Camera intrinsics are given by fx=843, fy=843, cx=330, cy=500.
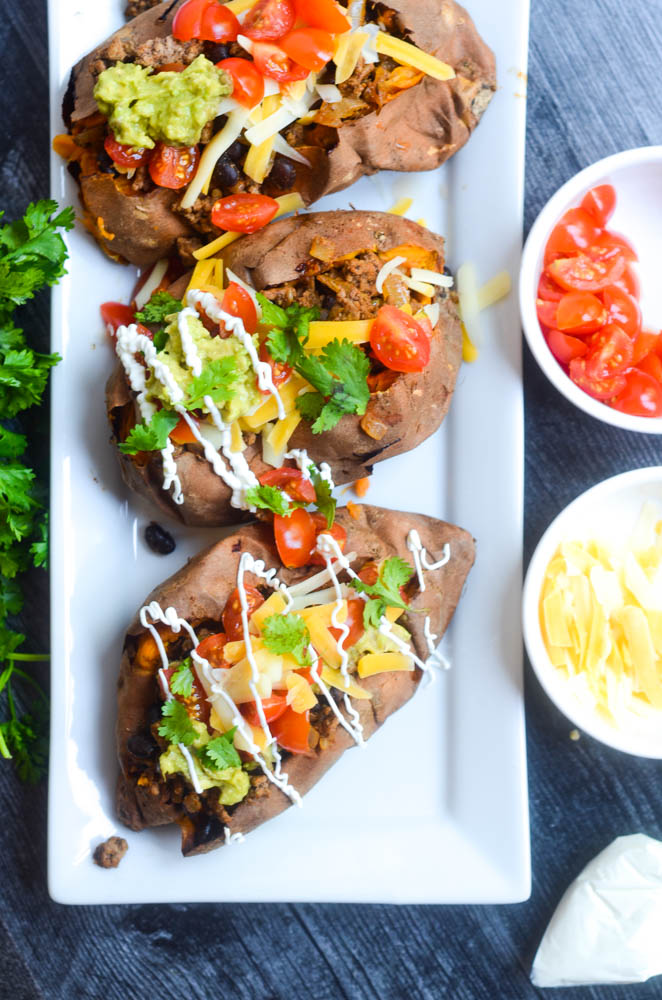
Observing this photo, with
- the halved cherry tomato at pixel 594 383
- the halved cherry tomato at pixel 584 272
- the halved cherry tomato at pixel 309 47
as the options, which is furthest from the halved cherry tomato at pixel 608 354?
the halved cherry tomato at pixel 309 47

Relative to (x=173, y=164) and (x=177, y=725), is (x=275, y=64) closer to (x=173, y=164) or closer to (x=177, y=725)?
(x=173, y=164)

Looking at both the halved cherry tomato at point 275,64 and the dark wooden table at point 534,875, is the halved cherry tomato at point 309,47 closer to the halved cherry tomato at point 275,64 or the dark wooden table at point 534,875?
the halved cherry tomato at point 275,64

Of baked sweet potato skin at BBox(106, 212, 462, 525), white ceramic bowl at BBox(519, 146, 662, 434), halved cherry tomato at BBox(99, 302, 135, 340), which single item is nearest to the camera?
baked sweet potato skin at BBox(106, 212, 462, 525)

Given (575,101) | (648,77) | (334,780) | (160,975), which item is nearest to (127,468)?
(334,780)

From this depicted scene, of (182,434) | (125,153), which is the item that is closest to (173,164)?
(125,153)

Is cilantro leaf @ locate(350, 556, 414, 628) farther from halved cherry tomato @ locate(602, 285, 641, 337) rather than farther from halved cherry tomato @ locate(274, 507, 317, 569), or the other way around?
halved cherry tomato @ locate(602, 285, 641, 337)

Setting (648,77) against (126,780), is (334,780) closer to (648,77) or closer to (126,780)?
(126,780)

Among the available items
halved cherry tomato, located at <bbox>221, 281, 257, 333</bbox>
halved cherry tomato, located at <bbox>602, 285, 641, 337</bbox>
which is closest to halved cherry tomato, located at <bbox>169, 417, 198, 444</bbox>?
halved cherry tomato, located at <bbox>221, 281, 257, 333</bbox>
